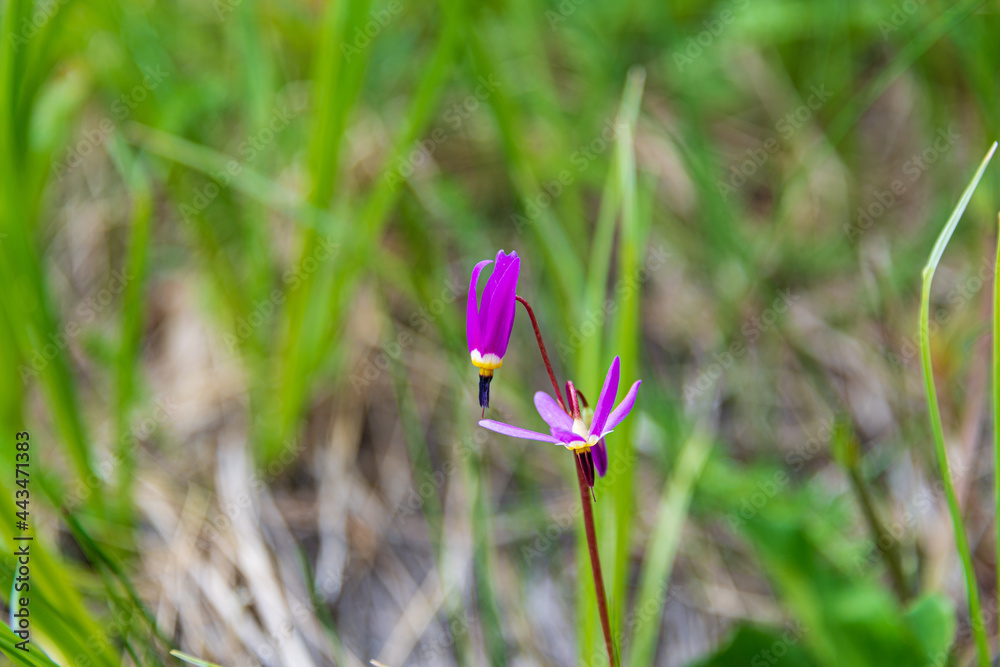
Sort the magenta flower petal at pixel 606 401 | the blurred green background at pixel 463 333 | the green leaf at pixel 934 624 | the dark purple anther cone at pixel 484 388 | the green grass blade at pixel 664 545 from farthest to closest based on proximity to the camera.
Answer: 1. the blurred green background at pixel 463 333
2. the green grass blade at pixel 664 545
3. the green leaf at pixel 934 624
4. the dark purple anther cone at pixel 484 388
5. the magenta flower petal at pixel 606 401

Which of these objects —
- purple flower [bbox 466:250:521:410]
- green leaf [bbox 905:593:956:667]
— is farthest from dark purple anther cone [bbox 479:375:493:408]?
green leaf [bbox 905:593:956:667]

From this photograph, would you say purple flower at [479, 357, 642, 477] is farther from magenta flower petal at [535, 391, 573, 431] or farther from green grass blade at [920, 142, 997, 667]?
green grass blade at [920, 142, 997, 667]

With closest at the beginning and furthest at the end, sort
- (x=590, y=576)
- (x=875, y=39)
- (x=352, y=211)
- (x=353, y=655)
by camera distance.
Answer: (x=590, y=576) < (x=353, y=655) < (x=352, y=211) < (x=875, y=39)

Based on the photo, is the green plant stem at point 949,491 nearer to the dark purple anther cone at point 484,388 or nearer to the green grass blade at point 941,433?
the green grass blade at point 941,433

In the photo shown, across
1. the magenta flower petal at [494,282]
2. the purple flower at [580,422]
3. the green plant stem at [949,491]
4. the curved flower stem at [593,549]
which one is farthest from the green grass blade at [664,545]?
the magenta flower petal at [494,282]

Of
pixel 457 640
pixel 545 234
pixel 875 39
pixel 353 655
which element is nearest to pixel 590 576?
pixel 457 640

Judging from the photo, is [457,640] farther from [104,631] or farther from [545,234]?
[545,234]
